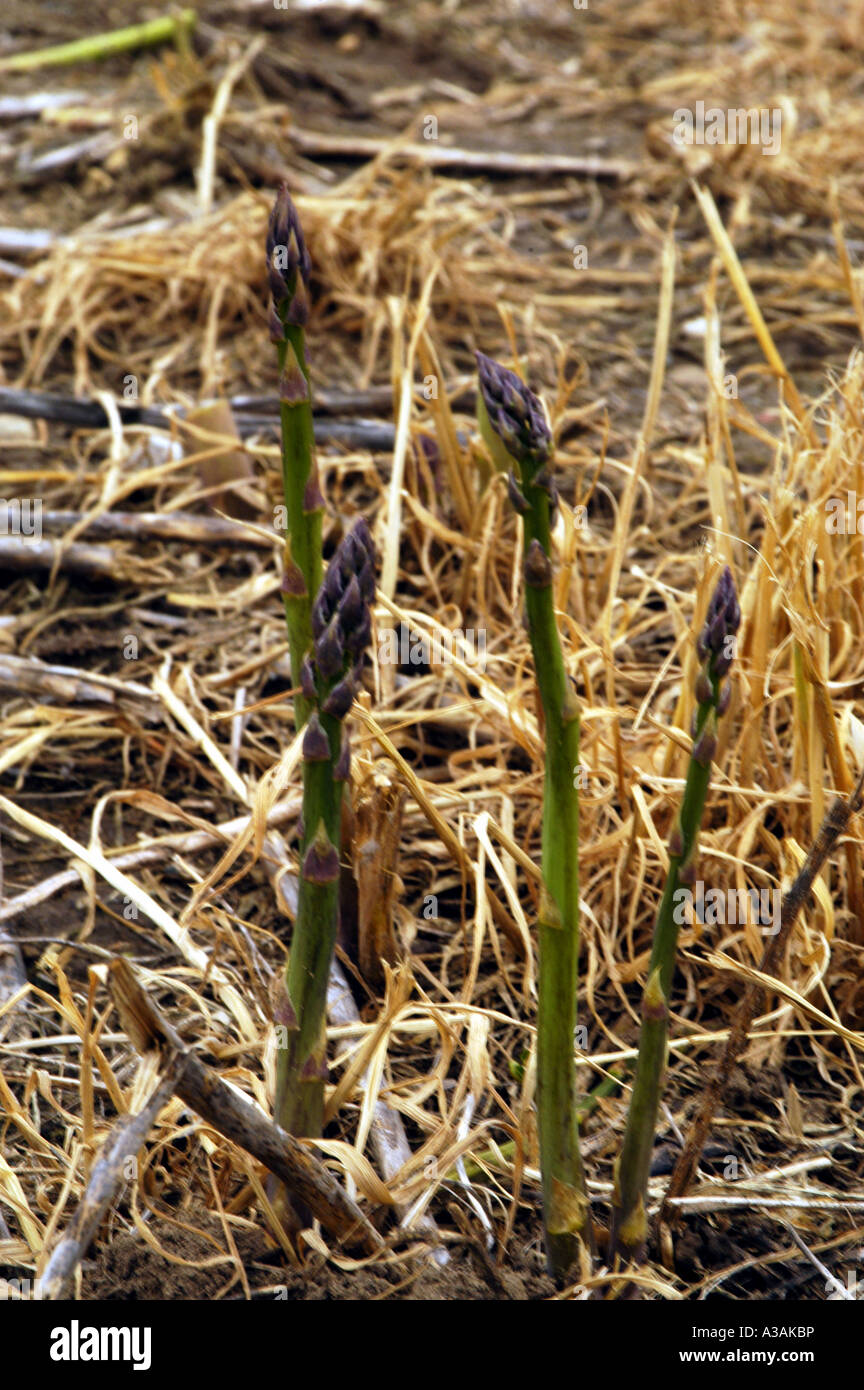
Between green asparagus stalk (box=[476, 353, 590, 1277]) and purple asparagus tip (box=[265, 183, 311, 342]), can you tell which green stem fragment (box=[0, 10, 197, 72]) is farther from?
green asparagus stalk (box=[476, 353, 590, 1277])

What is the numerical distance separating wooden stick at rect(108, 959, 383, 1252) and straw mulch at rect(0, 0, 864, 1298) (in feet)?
0.16

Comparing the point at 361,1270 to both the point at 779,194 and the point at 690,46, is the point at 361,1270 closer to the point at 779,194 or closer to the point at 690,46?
the point at 779,194

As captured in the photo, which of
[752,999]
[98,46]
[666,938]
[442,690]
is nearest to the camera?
[666,938]

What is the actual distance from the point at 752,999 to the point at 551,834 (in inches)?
13.0

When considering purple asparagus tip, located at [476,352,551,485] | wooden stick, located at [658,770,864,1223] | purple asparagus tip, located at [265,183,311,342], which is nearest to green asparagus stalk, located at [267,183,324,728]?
purple asparagus tip, located at [265,183,311,342]

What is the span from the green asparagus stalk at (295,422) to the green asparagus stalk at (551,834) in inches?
8.3

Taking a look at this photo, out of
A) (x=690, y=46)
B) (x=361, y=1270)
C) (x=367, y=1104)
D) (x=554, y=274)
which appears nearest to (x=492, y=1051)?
(x=367, y=1104)

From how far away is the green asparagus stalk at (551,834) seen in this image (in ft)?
3.61

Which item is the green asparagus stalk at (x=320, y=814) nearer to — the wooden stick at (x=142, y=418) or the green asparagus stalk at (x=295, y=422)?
the green asparagus stalk at (x=295, y=422)

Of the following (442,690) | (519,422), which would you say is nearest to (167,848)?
(442,690)

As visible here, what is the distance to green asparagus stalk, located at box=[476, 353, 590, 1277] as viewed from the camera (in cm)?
110

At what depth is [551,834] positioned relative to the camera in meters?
1.19

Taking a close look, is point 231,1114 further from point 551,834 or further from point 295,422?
point 295,422

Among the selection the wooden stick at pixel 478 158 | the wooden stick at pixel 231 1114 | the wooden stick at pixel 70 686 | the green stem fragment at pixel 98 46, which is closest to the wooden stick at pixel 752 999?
the wooden stick at pixel 231 1114
